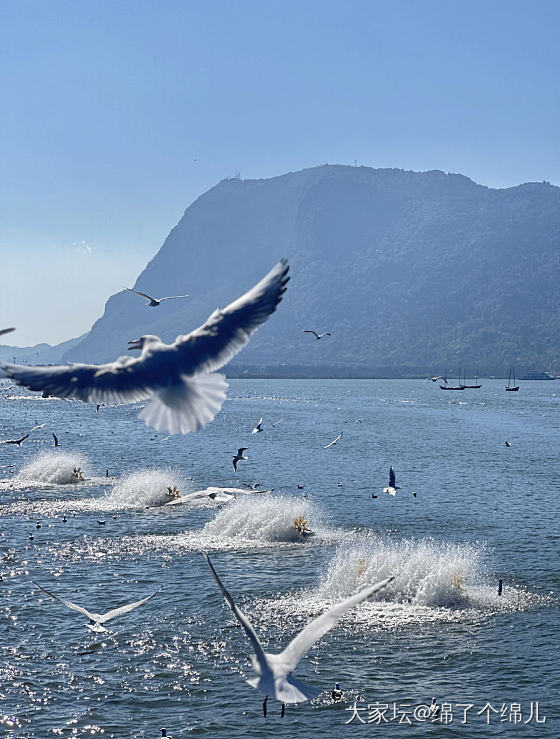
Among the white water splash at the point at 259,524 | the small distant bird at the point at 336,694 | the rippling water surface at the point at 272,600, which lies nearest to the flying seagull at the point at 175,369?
the rippling water surface at the point at 272,600

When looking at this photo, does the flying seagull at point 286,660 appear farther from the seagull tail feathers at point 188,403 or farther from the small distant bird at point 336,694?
the small distant bird at point 336,694

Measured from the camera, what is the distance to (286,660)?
390 inches

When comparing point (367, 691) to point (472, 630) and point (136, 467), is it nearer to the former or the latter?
point (472, 630)

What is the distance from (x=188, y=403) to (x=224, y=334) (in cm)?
89

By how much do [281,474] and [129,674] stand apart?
49.3m

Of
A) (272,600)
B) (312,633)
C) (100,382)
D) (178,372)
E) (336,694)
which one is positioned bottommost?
(336,694)

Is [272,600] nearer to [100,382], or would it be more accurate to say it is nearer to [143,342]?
[143,342]

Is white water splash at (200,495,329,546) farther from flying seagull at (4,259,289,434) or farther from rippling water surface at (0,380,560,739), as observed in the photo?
flying seagull at (4,259,289,434)

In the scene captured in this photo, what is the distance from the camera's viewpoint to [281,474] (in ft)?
245

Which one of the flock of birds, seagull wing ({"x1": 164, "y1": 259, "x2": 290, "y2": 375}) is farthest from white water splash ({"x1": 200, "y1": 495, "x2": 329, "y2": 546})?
seagull wing ({"x1": 164, "y1": 259, "x2": 290, "y2": 375})

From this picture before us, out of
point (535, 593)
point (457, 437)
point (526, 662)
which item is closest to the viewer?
point (526, 662)

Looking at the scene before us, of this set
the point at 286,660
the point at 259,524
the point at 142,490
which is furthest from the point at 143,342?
the point at 142,490

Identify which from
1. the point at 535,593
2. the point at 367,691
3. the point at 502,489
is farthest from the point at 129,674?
the point at 502,489

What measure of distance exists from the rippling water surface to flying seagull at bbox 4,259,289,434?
56.2 feet
